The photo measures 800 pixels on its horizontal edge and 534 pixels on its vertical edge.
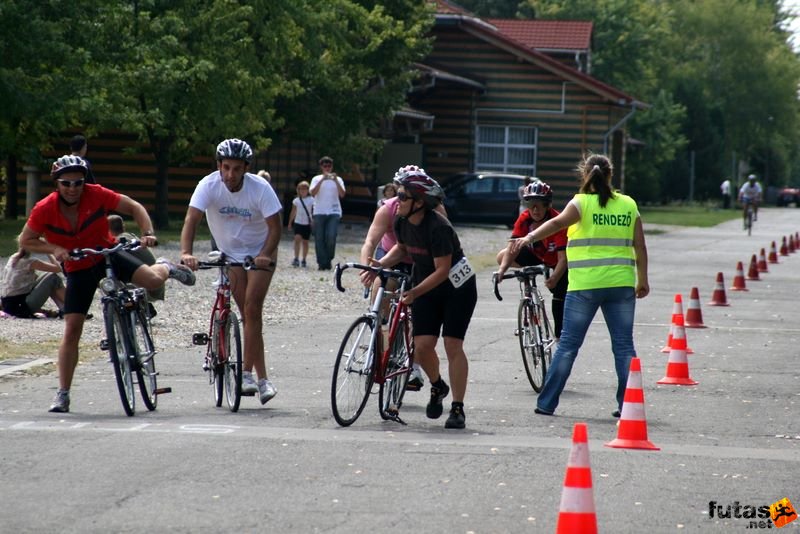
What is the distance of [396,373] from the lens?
9672 mm

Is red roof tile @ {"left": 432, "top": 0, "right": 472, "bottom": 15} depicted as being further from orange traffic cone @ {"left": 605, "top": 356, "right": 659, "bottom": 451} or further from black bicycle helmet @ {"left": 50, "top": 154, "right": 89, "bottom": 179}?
orange traffic cone @ {"left": 605, "top": 356, "right": 659, "bottom": 451}

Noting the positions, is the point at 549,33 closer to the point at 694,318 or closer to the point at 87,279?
the point at 694,318

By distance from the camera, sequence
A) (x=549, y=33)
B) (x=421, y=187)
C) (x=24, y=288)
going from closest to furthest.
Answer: (x=421, y=187), (x=24, y=288), (x=549, y=33)

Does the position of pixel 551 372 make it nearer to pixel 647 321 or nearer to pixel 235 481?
pixel 235 481

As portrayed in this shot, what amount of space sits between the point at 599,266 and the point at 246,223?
2387 mm

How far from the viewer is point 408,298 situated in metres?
9.50

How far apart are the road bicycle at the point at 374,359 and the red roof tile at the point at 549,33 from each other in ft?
162

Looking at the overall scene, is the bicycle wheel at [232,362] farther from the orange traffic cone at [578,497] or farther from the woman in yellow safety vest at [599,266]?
the orange traffic cone at [578,497]

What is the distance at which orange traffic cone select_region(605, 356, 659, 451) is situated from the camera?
28.7 ft

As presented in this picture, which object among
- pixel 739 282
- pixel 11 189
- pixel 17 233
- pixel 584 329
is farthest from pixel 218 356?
pixel 11 189

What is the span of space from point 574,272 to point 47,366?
4730mm

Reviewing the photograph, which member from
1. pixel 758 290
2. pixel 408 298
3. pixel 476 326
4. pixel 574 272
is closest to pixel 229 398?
pixel 408 298

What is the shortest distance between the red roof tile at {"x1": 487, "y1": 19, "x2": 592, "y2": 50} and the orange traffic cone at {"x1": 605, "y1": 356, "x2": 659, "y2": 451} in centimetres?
5039

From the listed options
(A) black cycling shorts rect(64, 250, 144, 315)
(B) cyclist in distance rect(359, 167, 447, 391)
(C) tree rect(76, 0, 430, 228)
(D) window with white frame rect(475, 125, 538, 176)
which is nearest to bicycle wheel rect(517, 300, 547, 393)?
(B) cyclist in distance rect(359, 167, 447, 391)
